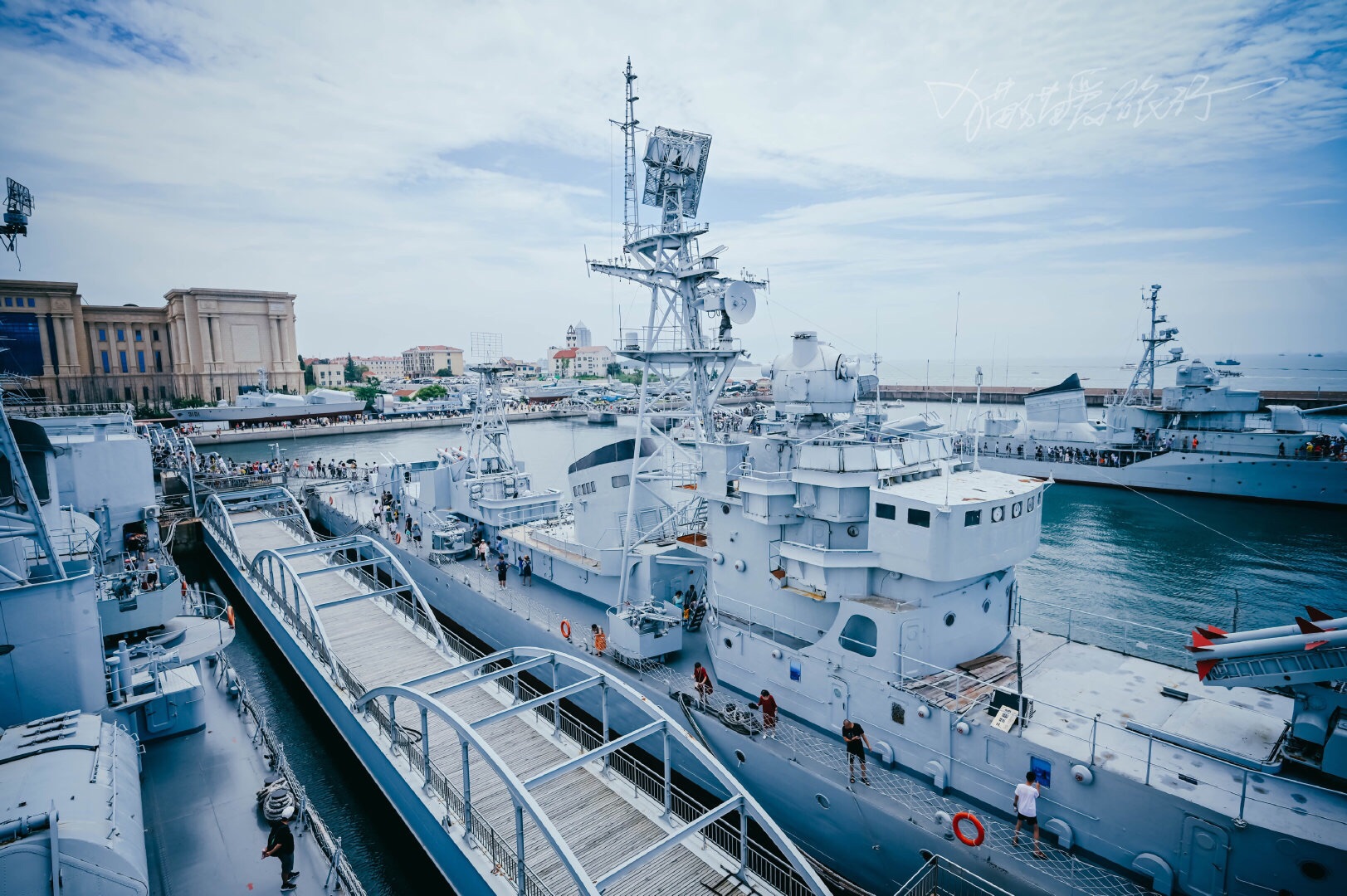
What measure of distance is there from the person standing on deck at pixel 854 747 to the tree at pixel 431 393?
8902 cm

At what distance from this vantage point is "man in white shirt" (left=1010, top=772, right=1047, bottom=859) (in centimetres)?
809

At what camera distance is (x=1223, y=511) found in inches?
1200

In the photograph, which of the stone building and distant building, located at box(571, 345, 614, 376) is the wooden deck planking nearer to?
the stone building

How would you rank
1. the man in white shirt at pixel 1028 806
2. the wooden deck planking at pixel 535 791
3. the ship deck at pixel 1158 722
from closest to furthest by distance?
the ship deck at pixel 1158 722 → the man in white shirt at pixel 1028 806 → the wooden deck planking at pixel 535 791

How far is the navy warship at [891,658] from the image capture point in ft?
24.9

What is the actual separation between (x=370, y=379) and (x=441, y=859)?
13216cm

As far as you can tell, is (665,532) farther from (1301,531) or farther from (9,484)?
(1301,531)

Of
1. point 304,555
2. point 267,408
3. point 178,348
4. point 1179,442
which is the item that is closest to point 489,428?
point 304,555

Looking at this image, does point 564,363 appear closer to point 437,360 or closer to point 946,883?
point 437,360

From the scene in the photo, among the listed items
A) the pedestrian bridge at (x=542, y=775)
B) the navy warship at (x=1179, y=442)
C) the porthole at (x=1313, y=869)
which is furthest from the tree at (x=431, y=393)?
the porthole at (x=1313, y=869)

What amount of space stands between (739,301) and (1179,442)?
1341 inches

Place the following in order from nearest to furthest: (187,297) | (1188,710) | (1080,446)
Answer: (1188,710), (1080,446), (187,297)

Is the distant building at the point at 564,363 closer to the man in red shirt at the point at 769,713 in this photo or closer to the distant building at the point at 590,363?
the distant building at the point at 590,363

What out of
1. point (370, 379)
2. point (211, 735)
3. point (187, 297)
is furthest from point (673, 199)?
point (370, 379)
